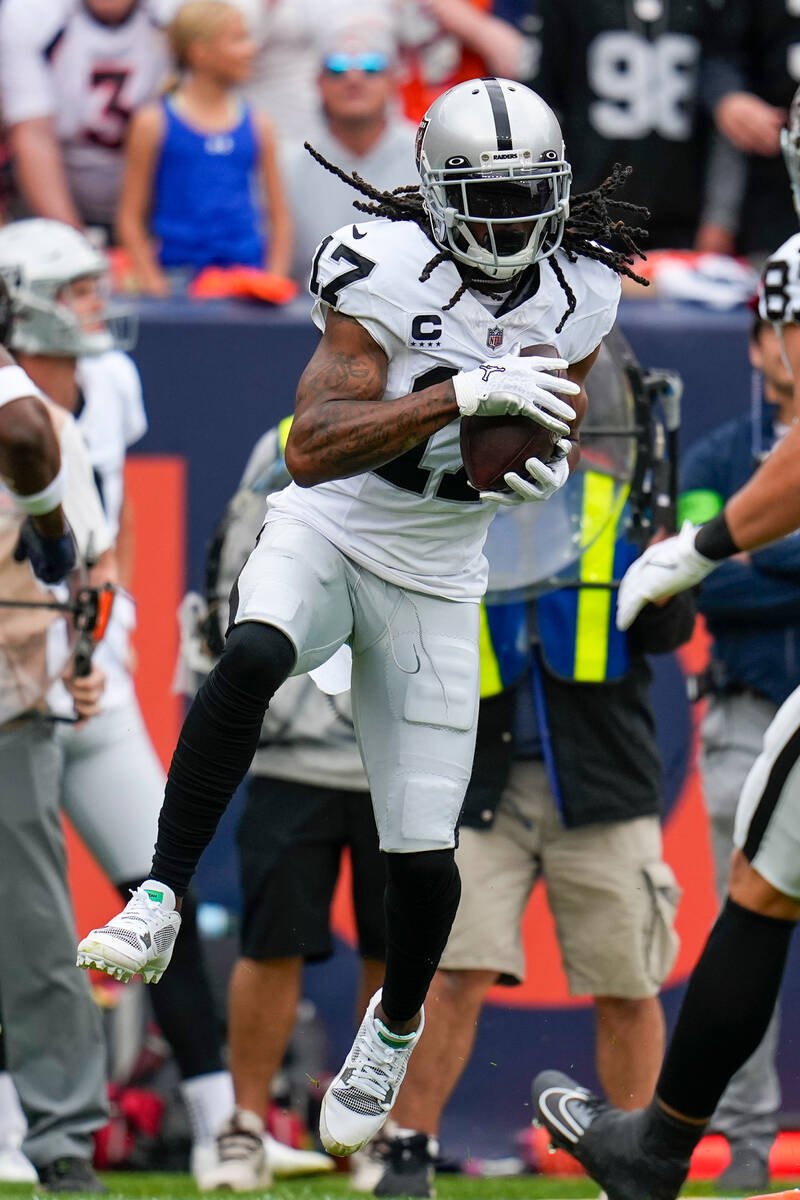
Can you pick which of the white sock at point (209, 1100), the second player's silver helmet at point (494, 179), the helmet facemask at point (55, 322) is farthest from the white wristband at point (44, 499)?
the white sock at point (209, 1100)

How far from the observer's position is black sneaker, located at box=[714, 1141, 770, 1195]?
468cm

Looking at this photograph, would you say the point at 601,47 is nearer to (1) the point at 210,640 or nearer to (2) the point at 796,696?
(1) the point at 210,640

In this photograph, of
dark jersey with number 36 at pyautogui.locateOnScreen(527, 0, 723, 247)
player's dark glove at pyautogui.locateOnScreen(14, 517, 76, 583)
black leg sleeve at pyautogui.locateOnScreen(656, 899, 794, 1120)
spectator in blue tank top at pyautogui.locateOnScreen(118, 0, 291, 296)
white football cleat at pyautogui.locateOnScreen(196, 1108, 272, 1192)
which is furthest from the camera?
dark jersey with number 36 at pyautogui.locateOnScreen(527, 0, 723, 247)

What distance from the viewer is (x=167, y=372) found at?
598 cm

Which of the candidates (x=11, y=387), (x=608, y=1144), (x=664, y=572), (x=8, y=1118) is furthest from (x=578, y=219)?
(x=8, y=1118)

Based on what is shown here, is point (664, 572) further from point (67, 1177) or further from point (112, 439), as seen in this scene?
point (67, 1177)

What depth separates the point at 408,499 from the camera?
370cm

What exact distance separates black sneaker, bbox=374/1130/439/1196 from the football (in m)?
1.69

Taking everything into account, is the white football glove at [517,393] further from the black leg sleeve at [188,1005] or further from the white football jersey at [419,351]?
the black leg sleeve at [188,1005]

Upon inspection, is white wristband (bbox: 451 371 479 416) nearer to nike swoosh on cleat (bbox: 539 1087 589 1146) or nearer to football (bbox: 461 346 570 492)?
football (bbox: 461 346 570 492)

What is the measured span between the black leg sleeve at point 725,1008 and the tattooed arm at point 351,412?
1121 millimetres

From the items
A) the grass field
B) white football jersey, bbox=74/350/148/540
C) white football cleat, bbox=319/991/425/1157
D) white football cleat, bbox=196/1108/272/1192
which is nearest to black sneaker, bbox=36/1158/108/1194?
the grass field

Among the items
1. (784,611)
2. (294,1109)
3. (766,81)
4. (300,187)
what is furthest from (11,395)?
(766,81)

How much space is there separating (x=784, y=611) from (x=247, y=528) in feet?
4.31
